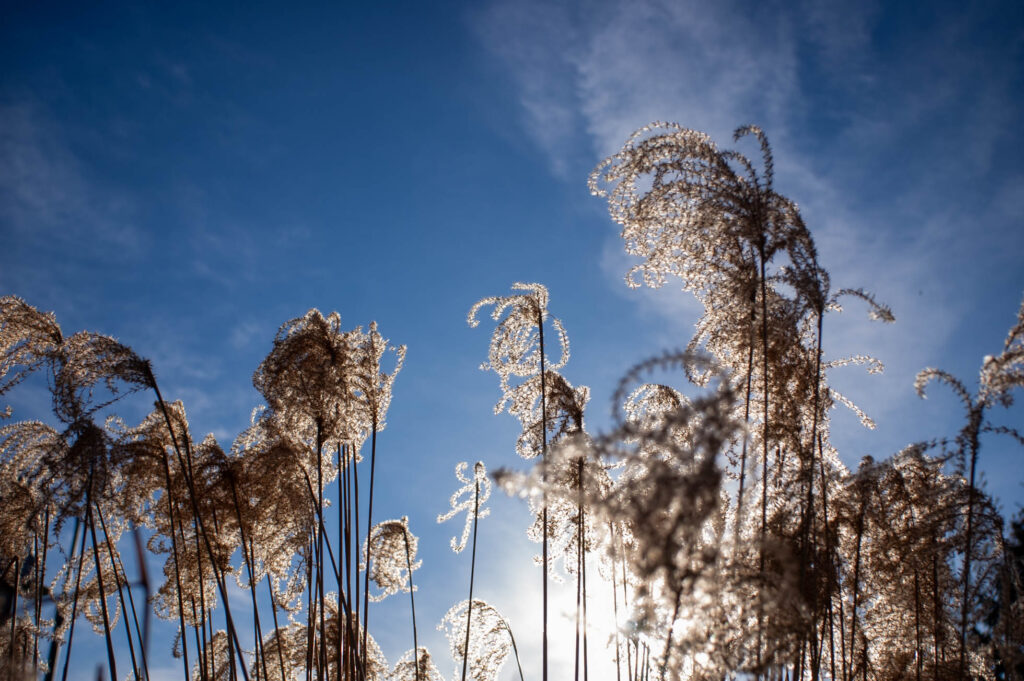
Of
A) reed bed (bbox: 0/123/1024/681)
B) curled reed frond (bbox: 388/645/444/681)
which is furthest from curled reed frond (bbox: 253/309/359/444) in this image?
curled reed frond (bbox: 388/645/444/681)

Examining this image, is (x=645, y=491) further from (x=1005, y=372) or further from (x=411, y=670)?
(x=411, y=670)

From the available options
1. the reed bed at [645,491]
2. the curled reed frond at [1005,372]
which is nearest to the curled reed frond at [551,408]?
the reed bed at [645,491]

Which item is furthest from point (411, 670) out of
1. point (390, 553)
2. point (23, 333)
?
point (23, 333)

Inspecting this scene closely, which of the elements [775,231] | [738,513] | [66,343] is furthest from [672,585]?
[66,343]

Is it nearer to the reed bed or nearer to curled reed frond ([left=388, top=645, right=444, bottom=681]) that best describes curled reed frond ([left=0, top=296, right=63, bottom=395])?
the reed bed

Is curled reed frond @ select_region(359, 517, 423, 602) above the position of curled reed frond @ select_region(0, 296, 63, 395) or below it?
below

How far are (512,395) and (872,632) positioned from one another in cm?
253

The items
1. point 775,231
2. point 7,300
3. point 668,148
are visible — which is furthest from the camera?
point 7,300

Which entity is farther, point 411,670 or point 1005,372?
point 411,670

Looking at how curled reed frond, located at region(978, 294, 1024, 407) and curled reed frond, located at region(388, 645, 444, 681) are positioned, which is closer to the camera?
curled reed frond, located at region(978, 294, 1024, 407)

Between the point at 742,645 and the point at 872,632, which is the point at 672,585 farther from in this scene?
the point at 872,632

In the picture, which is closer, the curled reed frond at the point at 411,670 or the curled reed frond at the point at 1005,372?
the curled reed frond at the point at 1005,372

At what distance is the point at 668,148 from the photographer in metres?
3.65

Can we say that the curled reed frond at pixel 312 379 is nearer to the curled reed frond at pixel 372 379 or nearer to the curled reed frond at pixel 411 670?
the curled reed frond at pixel 372 379
